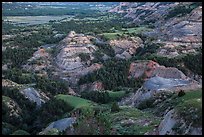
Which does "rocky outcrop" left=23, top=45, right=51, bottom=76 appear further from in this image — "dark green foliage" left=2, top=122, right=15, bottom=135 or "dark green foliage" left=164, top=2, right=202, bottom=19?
"dark green foliage" left=164, top=2, right=202, bottom=19

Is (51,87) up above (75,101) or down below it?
below

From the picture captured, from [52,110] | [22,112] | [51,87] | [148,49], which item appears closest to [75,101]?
[52,110]

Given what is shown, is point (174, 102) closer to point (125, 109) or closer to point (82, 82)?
point (125, 109)

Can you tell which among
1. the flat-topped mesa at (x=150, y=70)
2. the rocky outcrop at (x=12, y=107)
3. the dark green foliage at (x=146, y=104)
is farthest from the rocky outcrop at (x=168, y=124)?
the flat-topped mesa at (x=150, y=70)

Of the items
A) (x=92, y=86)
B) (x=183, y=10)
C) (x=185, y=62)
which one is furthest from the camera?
(x=183, y=10)

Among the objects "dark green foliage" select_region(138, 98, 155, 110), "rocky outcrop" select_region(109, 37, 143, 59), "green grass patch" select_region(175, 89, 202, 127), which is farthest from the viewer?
"rocky outcrop" select_region(109, 37, 143, 59)

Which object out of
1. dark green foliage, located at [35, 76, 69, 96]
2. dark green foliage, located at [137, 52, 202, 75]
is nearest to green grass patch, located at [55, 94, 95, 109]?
dark green foliage, located at [35, 76, 69, 96]

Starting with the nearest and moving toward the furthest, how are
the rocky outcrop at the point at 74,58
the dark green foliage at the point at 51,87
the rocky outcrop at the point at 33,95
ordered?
the rocky outcrop at the point at 33,95 → the dark green foliage at the point at 51,87 → the rocky outcrop at the point at 74,58

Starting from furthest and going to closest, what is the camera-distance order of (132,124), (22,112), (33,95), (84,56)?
(84,56) < (33,95) < (22,112) < (132,124)

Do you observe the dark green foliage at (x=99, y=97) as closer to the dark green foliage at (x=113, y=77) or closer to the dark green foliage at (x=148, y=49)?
the dark green foliage at (x=113, y=77)

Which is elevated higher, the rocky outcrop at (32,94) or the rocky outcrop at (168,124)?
the rocky outcrop at (168,124)

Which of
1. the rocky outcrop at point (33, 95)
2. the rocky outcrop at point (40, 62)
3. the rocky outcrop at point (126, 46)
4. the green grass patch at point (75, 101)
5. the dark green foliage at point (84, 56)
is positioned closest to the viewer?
the green grass patch at point (75, 101)

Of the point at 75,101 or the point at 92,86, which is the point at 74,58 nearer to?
the point at 92,86

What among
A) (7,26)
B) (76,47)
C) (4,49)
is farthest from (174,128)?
(7,26)
